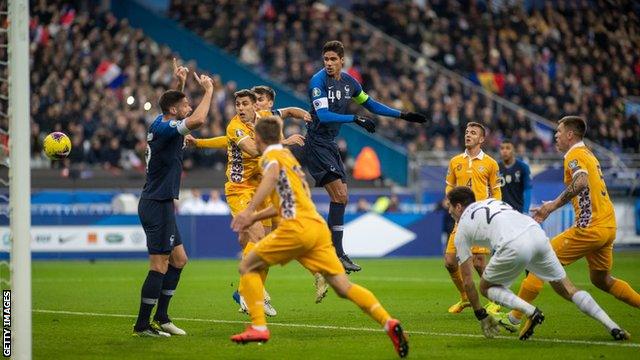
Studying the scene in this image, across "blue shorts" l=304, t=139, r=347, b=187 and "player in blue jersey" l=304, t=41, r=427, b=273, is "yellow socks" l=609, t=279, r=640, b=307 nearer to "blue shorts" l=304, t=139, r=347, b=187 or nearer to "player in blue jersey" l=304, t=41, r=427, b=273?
"player in blue jersey" l=304, t=41, r=427, b=273

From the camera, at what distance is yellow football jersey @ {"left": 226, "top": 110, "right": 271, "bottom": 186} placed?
44.3 feet

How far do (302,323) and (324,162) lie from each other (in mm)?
2217

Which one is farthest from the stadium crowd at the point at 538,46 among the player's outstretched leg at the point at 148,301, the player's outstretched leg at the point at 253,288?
the player's outstretched leg at the point at 253,288

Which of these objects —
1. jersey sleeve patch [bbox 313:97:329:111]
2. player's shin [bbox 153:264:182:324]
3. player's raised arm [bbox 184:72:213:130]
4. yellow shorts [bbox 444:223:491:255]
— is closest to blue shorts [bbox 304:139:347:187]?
jersey sleeve patch [bbox 313:97:329:111]

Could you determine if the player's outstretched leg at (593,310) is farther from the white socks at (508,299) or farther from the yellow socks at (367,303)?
the yellow socks at (367,303)

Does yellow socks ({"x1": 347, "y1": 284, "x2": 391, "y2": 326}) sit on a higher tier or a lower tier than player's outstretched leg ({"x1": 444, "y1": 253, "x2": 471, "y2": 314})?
higher

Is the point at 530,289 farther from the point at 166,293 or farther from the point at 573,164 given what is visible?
the point at 166,293

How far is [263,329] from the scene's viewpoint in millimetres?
9844

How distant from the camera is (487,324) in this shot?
11.5 meters

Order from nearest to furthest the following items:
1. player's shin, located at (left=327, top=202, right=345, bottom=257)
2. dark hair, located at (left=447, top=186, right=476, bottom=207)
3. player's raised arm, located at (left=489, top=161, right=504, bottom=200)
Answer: dark hair, located at (left=447, top=186, right=476, bottom=207) < player's shin, located at (left=327, top=202, right=345, bottom=257) < player's raised arm, located at (left=489, top=161, right=504, bottom=200)

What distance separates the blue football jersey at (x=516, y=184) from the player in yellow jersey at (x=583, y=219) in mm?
5523

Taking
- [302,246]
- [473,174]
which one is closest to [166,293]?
[302,246]

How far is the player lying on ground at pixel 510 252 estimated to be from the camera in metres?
10.7

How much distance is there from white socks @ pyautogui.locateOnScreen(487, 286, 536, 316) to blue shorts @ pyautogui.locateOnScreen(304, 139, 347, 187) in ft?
11.6
